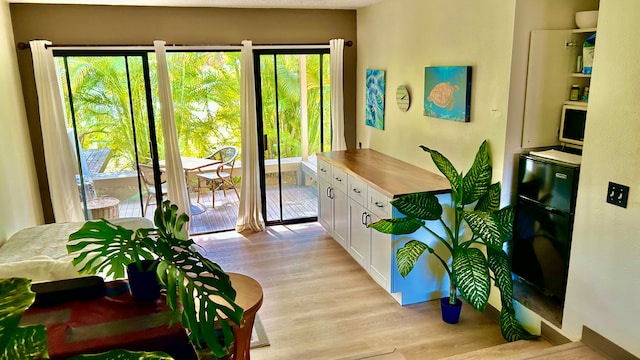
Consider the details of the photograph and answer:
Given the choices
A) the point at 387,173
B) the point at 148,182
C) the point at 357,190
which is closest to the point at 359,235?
the point at 357,190

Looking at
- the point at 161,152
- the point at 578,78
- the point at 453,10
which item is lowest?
the point at 161,152

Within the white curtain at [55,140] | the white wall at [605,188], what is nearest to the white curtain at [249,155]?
the white curtain at [55,140]

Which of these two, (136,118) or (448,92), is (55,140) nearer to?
(136,118)

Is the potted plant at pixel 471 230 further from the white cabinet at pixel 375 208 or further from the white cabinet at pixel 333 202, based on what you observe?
the white cabinet at pixel 333 202

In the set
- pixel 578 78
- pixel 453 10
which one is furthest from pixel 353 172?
pixel 578 78

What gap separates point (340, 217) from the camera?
15.0 ft

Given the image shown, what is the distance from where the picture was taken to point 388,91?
184 inches

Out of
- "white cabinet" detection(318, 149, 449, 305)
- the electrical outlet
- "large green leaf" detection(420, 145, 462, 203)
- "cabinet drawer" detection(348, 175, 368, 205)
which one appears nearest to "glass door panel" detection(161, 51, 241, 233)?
"white cabinet" detection(318, 149, 449, 305)

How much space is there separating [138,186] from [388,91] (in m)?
2.92

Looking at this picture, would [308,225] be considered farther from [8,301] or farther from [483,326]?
[8,301]

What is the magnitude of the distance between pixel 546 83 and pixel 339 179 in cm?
208

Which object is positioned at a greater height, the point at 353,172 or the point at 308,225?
the point at 353,172

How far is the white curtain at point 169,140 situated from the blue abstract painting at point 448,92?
8.49 ft

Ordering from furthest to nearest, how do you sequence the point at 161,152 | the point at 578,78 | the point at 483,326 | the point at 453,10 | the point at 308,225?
the point at 308,225
the point at 161,152
the point at 453,10
the point at 483,326
the point at 578,78
